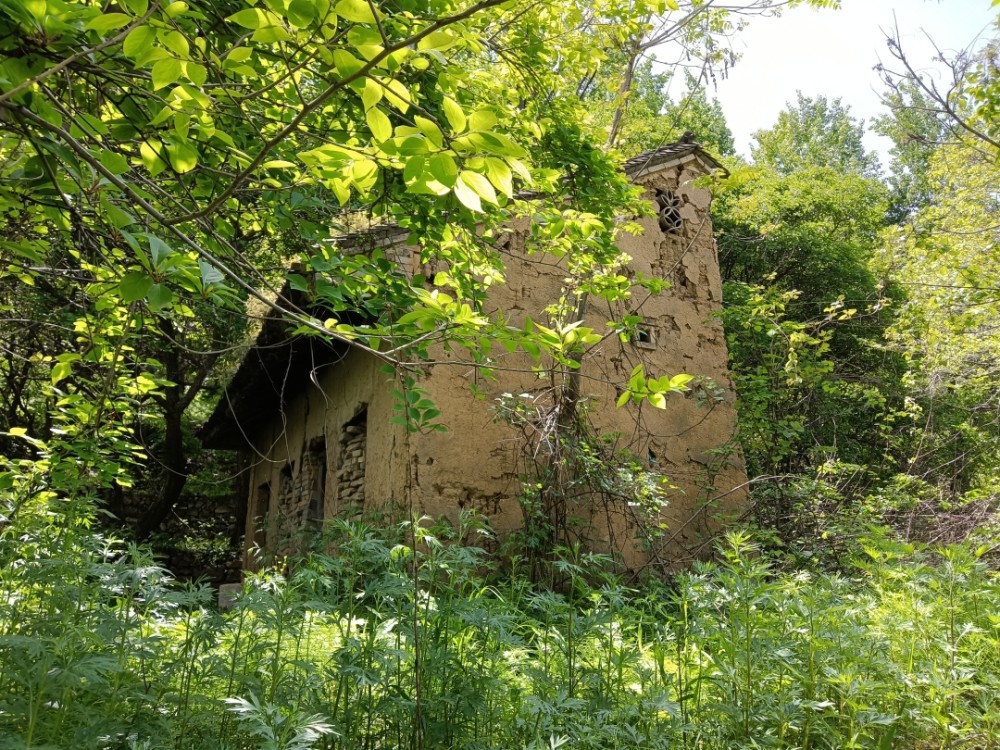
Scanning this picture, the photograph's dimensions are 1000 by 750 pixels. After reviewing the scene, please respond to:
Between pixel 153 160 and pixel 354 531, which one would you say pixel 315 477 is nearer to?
pixel 354 531

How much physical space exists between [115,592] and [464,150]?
200 centimetres

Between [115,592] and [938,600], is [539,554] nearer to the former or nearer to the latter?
[938,600]

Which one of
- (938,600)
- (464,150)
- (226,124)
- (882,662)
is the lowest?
(882,662)

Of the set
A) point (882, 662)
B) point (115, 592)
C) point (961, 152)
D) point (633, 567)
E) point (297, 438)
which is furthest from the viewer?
point (961, 152)

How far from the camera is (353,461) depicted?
21.2ft

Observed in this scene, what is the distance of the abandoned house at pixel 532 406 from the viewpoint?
18.1 feet

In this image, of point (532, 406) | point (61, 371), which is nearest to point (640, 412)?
point (532, 406)

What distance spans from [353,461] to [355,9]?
545cm

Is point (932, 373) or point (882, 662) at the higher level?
point (932, 373)

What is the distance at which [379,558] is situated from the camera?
2.50 m

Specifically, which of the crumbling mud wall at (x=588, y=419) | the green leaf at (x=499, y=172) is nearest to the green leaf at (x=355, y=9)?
the green leaf at (x=499, y=172)

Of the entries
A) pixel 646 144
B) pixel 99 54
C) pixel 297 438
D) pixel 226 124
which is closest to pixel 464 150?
pixel 99 54

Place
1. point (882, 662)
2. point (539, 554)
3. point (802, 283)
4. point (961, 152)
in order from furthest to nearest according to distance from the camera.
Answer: point (802, 283) → point (961, 152) → point (539, 554) → point (882, 662)

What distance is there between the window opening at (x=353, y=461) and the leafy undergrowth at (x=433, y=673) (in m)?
3.36
